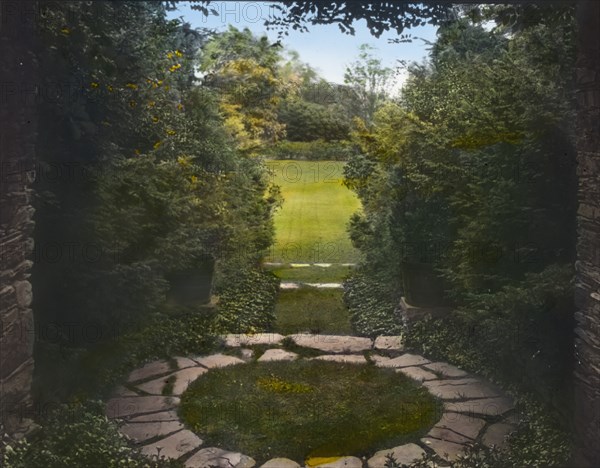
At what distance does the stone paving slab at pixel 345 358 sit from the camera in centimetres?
476

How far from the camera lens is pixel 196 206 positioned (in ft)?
15.4

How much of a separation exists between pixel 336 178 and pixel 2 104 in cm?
252

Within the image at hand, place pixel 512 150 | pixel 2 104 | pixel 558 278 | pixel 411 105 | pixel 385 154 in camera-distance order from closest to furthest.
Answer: pixel 2 104
pixel 558 278
pixel 512 150
pixel 411 105
pixel 385 154

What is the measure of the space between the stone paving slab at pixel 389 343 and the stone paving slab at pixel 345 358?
23cm

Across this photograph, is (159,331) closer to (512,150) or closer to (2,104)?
(2,104)

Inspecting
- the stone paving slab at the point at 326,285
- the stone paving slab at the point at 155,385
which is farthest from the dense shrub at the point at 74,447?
the stone paving slab at the point at 326,285

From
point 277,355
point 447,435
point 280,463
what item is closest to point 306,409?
point 280,463

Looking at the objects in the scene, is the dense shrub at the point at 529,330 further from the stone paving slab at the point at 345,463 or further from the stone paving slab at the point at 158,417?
the stone paving slab at the point at 158,417

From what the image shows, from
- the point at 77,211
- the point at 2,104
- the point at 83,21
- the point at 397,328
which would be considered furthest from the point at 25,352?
the point at 397,328

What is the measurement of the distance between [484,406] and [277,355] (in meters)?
1.57

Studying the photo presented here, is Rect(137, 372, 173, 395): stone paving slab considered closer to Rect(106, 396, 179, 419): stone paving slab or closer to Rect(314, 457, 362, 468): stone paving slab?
Rect(106, 396, 179, 419): stone paving slab

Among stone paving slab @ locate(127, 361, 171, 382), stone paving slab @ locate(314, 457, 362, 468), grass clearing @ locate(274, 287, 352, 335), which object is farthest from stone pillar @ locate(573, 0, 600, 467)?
stone paving slab @ locate(127, 361, 171, 382)

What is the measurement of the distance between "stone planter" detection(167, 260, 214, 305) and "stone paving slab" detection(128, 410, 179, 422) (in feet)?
2.93

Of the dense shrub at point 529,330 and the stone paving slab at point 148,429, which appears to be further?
the stone paving slab at point 148,429
